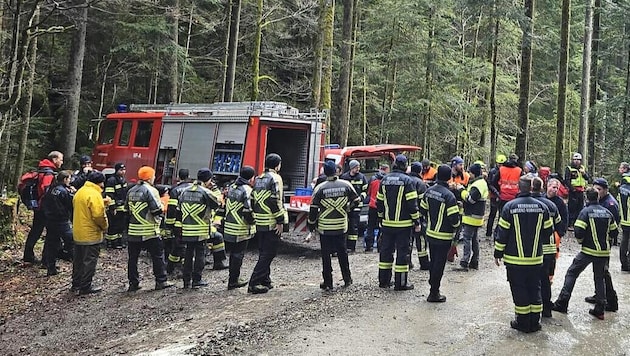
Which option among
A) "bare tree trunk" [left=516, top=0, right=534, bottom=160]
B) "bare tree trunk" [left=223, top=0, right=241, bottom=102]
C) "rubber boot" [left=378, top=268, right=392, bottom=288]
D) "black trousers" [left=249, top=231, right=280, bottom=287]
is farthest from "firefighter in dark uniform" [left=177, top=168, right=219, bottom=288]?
"bare tree trunk" [left=223, top=0, right=241, bottom=102]

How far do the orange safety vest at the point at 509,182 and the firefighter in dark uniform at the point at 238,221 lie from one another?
6.16 meters

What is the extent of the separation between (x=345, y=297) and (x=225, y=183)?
5314 millimetres

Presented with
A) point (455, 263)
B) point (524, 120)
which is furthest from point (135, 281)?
point (524, 120)

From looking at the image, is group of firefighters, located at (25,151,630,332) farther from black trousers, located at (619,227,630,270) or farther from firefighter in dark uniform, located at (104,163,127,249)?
firefighter in dark uniform, located at (104,163,127,249)

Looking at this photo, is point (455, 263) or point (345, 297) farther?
point (455, 263)

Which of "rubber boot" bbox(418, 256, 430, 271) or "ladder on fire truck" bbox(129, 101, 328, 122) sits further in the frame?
"ladder on fire truck" bbox(129, 101, 328, 122)

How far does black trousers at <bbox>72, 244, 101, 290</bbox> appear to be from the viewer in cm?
876

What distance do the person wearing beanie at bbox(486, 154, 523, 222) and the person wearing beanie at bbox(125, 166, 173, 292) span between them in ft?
24.3

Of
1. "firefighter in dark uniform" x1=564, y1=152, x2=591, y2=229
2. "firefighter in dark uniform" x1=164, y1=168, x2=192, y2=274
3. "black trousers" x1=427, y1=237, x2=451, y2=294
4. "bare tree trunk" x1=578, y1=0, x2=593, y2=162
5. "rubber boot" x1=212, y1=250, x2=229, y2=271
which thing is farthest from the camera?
"bare tree trunk" x1=578, y1=0, x2=593, y2=162

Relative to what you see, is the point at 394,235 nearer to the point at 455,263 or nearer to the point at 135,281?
the point at 455,263

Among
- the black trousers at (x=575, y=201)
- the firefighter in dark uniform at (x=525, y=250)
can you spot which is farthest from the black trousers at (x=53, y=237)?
the black trousers at (x=575, y=201)

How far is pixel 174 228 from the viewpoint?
876cm

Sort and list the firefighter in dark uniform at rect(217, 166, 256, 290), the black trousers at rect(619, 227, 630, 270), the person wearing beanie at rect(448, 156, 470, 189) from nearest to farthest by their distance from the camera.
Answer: the firefighter in dark uniform at rect(217, 166, 256, 290) < the black trousers at rect(619, 227, 630, 270) < the person wearing beanie at rect(448, 156, 470, 189)

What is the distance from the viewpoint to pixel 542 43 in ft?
79.7
